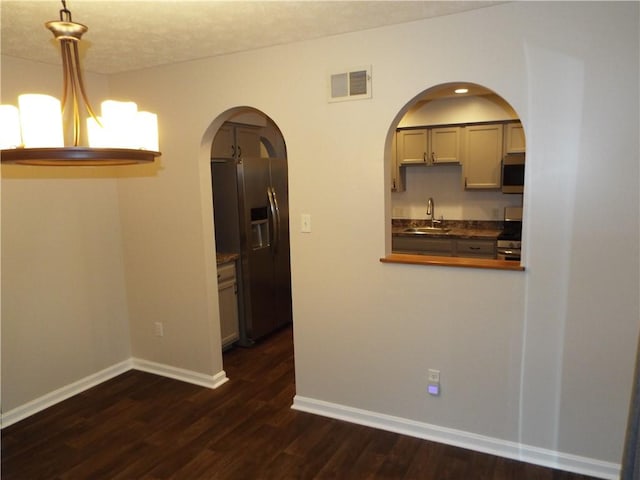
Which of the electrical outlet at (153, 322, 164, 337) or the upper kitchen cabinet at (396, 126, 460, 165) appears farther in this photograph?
the upper kitchen cabinet at (396, 126, 460, 165)

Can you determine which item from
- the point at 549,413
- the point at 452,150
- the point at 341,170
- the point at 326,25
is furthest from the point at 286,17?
the point at 452,150

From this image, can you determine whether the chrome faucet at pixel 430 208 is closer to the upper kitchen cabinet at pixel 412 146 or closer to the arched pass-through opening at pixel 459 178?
the arched pass-through opening at pixel 459 178

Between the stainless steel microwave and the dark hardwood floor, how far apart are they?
3040mm

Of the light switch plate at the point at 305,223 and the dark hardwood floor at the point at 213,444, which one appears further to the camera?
the light switch plate at the point at 305,223

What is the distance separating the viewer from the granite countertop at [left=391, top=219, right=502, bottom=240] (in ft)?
16.2

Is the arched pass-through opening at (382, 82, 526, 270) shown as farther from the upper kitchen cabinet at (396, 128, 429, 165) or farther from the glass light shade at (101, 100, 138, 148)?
the glass light shade at (101, 100, 138, 148)

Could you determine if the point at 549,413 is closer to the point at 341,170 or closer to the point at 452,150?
the point at 341,170

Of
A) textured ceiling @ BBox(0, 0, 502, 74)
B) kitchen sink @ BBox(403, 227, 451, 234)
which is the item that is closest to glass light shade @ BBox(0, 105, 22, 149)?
textured ceiling @ BBox(0, 0, 502, 74)

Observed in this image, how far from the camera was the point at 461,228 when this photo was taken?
5488 millimetres

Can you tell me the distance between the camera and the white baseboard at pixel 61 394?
10.4ft

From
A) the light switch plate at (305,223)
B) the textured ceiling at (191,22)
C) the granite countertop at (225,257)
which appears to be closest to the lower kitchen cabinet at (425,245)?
the granite countertop at (225,257)

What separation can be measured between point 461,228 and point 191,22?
3.97m

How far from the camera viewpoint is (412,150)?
17.8 ft

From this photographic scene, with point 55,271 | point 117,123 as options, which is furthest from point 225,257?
point 117,123
